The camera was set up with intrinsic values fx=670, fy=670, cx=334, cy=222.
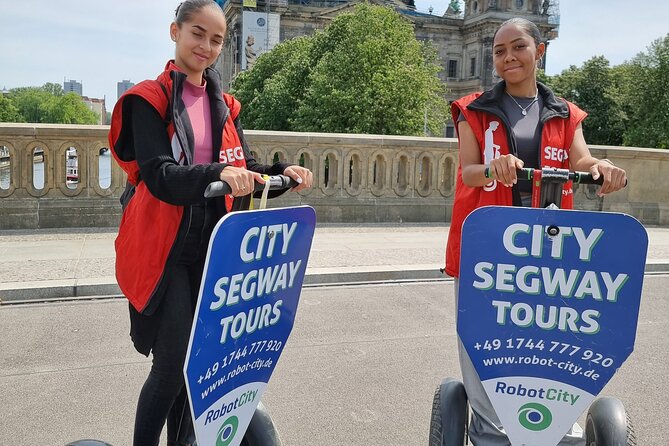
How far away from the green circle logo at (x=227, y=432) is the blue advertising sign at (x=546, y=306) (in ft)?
2.75

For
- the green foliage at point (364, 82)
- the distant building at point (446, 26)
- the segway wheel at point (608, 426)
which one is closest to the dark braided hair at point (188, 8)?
the segway wheel at point (608, 426)

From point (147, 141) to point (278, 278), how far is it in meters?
0.70

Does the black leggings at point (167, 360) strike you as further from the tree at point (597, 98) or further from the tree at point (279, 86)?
the tree at point (597, 98)

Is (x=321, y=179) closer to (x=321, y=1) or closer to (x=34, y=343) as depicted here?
(x=34, y=343)

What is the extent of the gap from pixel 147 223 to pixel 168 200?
17cm

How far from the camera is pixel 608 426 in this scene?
103 inches

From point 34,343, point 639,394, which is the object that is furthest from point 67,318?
point 639,394

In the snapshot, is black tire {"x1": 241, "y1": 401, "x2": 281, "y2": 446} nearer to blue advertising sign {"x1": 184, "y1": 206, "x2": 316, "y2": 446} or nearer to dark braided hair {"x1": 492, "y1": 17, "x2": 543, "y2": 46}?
blue advertising sign {"x1": 184, "y1": 206, "x2": 316, "y2": 446}

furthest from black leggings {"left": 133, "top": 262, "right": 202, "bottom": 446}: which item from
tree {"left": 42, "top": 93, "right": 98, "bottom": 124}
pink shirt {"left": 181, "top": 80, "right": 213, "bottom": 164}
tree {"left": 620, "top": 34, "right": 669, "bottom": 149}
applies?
tree {"left": 42, "top": 93, "right": 98, "bottom": 124}

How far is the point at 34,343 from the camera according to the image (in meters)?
5.20

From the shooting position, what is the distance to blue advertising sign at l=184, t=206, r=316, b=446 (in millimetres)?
1941

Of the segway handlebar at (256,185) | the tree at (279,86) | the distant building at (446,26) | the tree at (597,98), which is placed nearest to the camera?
the segway handlebar at (256,185)

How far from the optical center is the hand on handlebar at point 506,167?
2.40 m

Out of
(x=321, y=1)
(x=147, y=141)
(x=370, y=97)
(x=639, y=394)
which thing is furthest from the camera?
(x=321, y=1)
